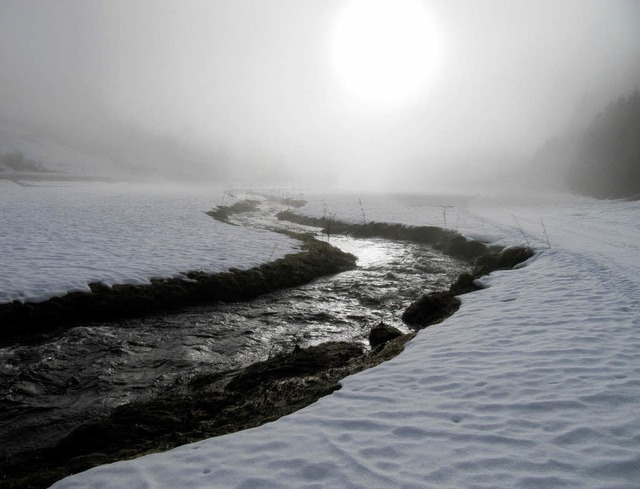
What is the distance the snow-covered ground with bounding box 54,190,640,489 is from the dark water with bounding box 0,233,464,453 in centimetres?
299

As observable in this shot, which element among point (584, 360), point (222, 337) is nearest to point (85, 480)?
point (222, 337)

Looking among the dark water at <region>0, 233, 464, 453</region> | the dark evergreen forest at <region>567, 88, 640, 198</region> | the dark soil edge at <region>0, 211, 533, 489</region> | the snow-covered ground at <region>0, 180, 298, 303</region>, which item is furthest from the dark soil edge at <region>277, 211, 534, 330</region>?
the dark evergreen forest at <region>567, 88, 640, 198</region>

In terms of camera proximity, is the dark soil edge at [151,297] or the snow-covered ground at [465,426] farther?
the dark soil edge at [151,297]

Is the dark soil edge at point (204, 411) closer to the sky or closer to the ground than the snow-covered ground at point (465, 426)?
closer to the ground

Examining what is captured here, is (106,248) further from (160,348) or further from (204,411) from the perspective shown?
(204,411)

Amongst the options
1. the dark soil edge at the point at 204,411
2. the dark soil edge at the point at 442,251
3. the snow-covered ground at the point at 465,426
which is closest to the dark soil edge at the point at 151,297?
the dark soil edge at the point at 204,411

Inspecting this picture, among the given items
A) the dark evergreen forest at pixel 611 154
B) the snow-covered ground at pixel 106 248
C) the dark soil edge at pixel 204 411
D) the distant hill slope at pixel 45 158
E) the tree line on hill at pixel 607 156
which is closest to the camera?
the dark soil edge at pixel 204 411

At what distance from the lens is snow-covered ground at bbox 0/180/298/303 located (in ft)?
39.9

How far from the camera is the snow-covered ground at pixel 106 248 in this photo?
39.9 feet

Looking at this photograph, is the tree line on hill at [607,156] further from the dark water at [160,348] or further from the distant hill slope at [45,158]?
the distant hill slope at [45,158]

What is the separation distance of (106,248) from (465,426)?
15927 mm

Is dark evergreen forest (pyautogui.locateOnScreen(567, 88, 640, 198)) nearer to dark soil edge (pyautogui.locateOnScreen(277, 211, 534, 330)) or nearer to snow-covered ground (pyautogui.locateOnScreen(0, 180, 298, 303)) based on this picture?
dark soil edge (pyautogui.locateOnScreen(277, 211, 534, 330))

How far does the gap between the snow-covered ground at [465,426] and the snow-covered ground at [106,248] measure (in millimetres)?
9038

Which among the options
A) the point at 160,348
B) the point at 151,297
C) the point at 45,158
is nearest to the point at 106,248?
the point at 151,297
